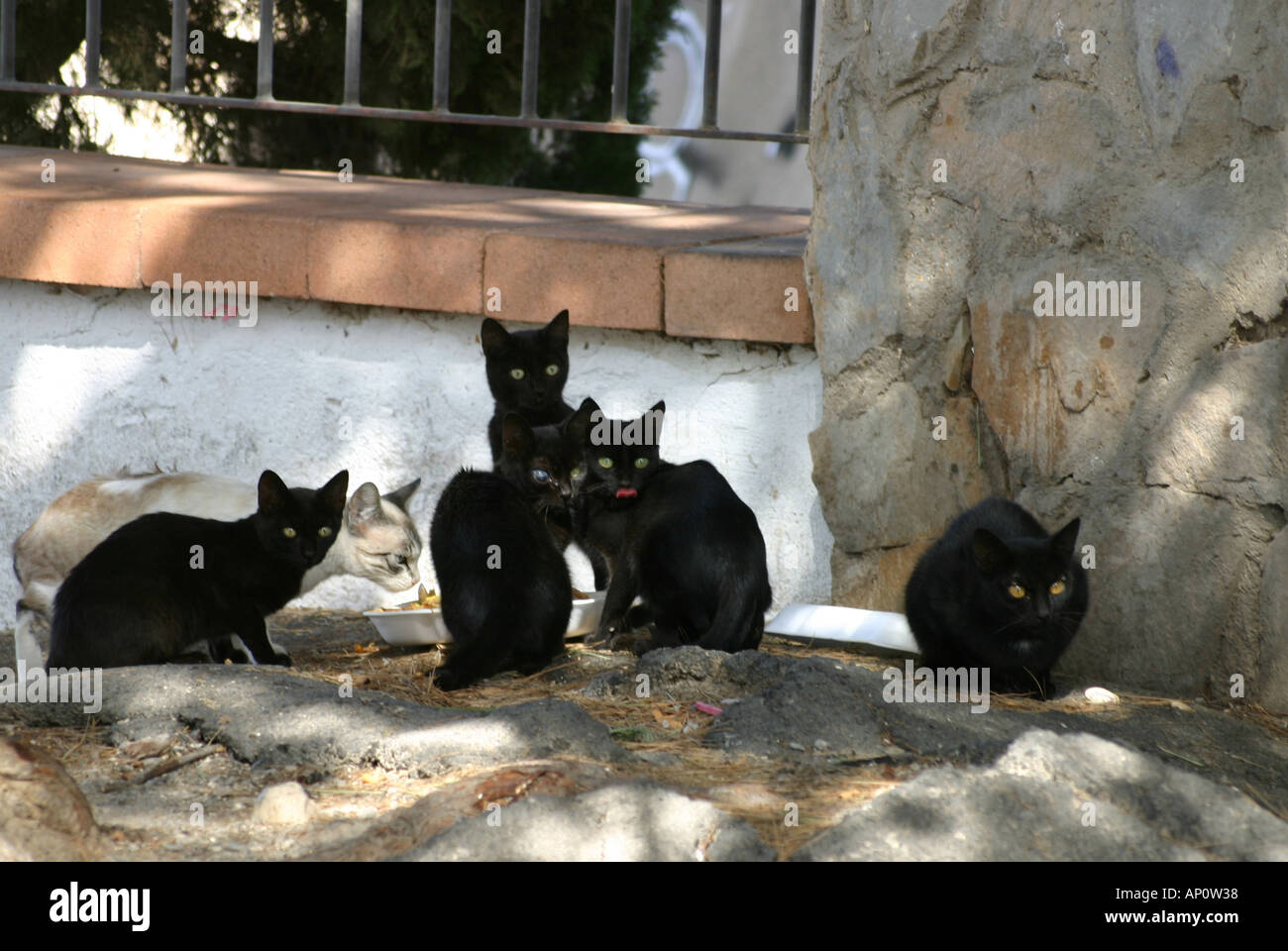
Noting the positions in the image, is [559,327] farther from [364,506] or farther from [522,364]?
[364,506]

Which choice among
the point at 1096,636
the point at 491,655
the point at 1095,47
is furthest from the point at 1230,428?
the point at 491,655

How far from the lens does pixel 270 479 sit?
4371mm

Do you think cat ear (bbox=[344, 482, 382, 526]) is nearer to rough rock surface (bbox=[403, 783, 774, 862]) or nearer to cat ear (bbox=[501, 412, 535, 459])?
cat ear (bbox=[501, 412, 535, 459])

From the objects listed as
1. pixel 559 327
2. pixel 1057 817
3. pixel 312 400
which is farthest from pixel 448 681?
pixel 1057 817

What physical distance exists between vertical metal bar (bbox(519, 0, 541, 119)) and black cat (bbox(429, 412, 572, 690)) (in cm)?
A: 202

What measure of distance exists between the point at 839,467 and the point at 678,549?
85cm

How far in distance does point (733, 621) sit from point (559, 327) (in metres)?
1.33

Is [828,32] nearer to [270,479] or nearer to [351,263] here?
[351,263]

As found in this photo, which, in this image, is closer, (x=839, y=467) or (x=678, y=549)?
(x=678, y=549)

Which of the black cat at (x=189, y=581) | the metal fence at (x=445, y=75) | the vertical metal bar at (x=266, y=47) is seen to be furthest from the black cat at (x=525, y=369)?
the vertical metal bar at (x=266, y=47)

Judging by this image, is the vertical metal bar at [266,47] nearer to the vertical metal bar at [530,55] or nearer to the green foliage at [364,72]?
the vertical metal bar at [530,55]

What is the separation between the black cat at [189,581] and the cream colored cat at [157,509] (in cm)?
28

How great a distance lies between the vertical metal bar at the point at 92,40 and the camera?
593 centimetres
